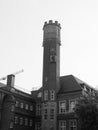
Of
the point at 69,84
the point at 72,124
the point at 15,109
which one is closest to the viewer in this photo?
the point at 72,124

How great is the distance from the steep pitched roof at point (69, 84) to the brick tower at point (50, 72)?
156 cm

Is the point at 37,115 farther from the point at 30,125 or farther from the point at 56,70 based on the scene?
the point at 56,70

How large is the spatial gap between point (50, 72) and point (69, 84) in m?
5.32

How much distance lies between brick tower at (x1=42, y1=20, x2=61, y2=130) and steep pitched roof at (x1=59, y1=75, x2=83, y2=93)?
1.56 metres

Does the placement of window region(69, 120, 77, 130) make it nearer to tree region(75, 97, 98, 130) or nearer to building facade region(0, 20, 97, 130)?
building facade region(0, 20, 97, 130)

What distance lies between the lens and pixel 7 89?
59062 millimetres

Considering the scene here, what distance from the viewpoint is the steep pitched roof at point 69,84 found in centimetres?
5739

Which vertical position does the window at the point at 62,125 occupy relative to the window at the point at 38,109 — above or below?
below

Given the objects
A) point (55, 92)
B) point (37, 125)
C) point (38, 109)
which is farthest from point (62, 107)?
point (37, 125)

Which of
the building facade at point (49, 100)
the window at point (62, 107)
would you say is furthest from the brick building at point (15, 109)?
the window at point (62, 107)

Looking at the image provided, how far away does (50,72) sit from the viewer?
5994 cm

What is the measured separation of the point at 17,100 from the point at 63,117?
A: 37.7 feet

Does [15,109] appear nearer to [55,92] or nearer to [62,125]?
[55,92]

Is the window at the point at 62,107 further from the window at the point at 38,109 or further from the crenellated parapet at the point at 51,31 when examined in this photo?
the crenellated parapet at the point at 51,31
